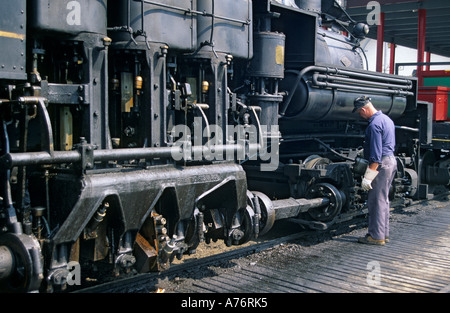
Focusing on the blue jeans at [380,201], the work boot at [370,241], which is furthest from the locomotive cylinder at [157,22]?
the work boot at [370,241]

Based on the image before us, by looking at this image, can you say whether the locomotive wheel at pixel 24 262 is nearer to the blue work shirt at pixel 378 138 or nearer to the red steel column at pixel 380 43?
the blue work shirt at pixel 378 138

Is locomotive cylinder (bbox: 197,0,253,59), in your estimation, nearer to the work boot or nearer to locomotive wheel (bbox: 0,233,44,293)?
locomotive wheel (bbox: 0,233,44,293)

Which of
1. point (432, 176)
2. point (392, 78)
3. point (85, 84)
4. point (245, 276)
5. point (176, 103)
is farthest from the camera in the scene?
point (432, 176)

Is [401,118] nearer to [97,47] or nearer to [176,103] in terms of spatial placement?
[176,103]

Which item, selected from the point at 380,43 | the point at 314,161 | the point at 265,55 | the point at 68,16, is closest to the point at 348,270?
the point at 314,161

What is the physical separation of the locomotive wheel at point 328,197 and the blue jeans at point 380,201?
0.44 metres

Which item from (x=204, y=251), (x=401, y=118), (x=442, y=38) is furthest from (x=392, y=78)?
(x=442, y=38)

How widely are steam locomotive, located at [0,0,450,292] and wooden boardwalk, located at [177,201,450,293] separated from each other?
41 cm

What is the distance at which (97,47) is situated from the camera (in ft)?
13.8

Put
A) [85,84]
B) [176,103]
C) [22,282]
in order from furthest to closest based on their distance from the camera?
[176,103]
[85,84]
[22,282]

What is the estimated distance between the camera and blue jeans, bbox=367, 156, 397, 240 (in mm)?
6891

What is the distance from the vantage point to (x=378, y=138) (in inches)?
267

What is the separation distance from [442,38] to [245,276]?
17.1 meters

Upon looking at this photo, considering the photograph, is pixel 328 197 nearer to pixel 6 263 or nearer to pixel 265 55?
pixel 265 55
